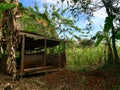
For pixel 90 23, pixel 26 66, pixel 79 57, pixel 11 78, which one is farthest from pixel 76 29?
pixel 11 78

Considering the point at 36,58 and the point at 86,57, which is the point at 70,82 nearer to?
the point at 36,58

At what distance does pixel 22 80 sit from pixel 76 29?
11619mm

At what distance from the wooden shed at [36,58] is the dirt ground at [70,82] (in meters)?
0.69

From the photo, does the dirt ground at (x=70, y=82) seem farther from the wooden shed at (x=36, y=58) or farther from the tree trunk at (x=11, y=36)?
the tree trunk at (x=11, y=36)

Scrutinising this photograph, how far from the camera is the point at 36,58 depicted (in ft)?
53.3

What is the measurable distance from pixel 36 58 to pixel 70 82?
297 cm

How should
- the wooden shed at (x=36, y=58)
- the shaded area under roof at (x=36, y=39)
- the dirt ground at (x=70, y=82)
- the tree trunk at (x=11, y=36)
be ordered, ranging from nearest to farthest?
the tree trunk at (x=11, y=36)
the dirt ground at (x=70, y=82)
the wooden shed at (x=36, y=58)
the shaded area under roof at (x=36, y=39)

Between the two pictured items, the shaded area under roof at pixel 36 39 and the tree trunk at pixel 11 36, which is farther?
the shaded area under roof at pixel 36 39

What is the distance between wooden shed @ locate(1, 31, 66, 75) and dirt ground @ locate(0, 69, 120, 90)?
69 centimetres

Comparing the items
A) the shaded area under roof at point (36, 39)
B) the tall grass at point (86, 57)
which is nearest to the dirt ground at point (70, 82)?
the shaded area under roof at point (36, 39)

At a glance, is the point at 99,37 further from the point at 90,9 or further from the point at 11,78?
the point at 11,78

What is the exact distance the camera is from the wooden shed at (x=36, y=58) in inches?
577

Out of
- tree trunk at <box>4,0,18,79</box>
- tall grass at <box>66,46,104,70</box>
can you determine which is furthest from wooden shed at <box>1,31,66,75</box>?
tall grass at <box>66,46,104,70</box>

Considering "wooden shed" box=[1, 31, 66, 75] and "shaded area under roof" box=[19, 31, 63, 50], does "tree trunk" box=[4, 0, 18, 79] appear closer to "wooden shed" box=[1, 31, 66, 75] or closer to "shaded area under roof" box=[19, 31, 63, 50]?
"wooden shed" box=[1, 31, 66, 75]
